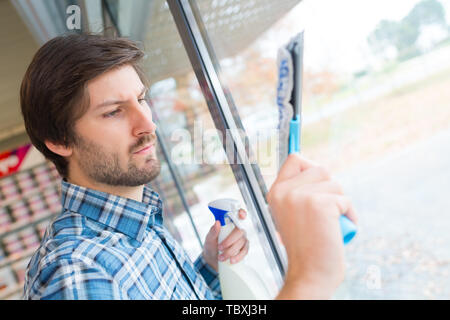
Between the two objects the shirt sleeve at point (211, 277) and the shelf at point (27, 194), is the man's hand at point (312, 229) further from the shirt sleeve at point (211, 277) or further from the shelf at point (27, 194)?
the shelf at point (27, 194)

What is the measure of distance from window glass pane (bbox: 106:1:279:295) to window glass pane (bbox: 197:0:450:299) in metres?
0.21

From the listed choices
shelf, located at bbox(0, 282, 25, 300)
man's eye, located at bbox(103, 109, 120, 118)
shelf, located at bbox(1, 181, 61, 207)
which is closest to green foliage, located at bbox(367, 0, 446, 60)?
man's eye, located at bbox(103, 109, 120, 118)

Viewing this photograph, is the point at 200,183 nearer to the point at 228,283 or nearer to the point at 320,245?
the point at 228,283

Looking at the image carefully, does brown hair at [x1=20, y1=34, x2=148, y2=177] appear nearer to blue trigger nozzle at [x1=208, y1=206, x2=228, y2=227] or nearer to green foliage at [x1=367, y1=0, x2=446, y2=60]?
blue trigger nozzle at [x1=208, y1=206, x2=228, y2=227]

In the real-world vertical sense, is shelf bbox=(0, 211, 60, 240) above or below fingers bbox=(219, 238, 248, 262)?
below

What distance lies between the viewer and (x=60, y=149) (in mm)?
882

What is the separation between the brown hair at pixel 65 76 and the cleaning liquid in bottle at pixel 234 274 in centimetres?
41

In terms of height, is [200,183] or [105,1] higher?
[105,1]

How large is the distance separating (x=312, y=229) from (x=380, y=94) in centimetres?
112

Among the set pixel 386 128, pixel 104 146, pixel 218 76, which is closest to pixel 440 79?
pixel 218 76

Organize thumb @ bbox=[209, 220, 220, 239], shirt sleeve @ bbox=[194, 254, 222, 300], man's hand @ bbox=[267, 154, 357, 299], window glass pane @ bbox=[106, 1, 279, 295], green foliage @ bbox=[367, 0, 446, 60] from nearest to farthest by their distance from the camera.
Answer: man's hand @ bbox=[267, 154, 357, 299]
green foliage @ bbox=[367, 0, 446, 60]
thumb @ bbox=[209, 220, 220, 239]
shirt sleeve @ bbox=[194, 254, 222, 300]
window glass pane @ bbox=[106, 1, 279, 295]

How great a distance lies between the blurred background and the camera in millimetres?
918

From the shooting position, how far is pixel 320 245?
47 cm
